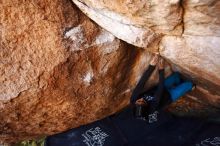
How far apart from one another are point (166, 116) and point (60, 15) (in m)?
1.12

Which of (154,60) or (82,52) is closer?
(82,52)

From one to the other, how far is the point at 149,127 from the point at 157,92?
36 centimetres

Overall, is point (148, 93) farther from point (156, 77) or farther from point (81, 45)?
point (81, 45)

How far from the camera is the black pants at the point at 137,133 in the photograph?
221cm

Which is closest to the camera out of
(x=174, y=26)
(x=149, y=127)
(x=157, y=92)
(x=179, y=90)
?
(x=174, y=26)

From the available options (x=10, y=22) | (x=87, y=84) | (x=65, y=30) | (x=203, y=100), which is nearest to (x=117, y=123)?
(x=87, y=84)

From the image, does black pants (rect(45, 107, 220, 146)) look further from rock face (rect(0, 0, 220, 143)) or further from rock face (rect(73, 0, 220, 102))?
rock face (rect(73, 0, 220, 102))

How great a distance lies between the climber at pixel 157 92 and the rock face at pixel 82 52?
65 millimetres

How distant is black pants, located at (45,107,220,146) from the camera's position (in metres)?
2.21

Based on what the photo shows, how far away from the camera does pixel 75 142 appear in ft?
7.50

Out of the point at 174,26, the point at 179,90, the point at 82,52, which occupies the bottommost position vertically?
the point at 179,90

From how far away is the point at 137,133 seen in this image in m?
2.27

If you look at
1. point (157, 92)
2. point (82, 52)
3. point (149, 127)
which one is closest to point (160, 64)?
point (157, 92)

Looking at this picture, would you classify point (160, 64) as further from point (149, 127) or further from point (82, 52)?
point (82, 52)
